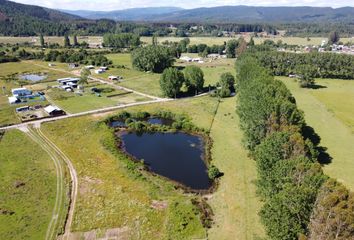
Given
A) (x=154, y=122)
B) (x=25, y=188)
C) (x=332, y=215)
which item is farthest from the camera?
(x=154, y=122)

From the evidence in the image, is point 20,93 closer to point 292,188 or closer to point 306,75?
point 292,188

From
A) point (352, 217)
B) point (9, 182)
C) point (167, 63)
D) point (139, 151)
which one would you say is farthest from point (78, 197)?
point (167, 63)

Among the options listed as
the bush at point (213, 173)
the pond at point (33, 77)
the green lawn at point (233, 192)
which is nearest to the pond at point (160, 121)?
the green lawn at point (233, 192)

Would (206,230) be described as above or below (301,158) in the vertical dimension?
below

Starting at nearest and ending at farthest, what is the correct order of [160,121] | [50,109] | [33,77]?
[160,121], [50,109], [33,77]

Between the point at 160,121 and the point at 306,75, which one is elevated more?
the point at 306,75

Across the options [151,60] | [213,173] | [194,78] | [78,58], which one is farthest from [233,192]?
[78,58]

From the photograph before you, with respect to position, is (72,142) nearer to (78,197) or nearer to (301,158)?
(78,197)
